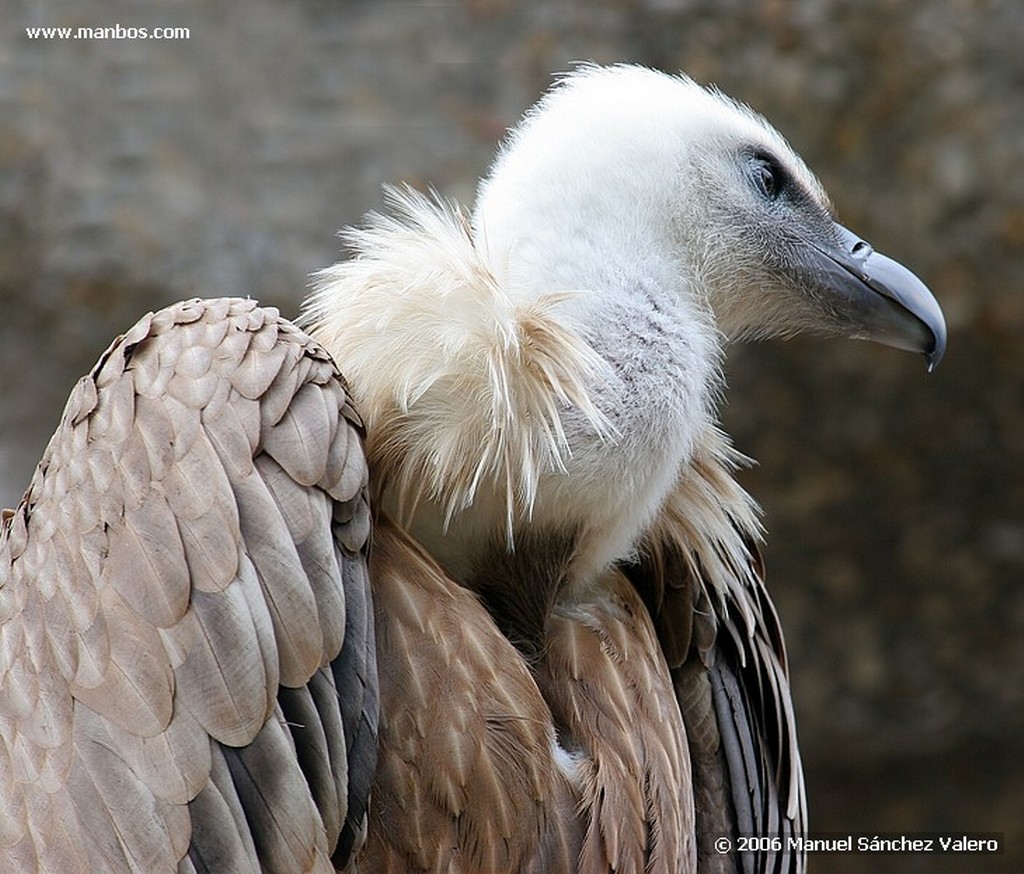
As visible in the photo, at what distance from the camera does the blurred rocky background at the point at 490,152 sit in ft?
11.8

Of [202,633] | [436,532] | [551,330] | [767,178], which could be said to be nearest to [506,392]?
[551,330]

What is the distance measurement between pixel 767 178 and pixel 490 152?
1.76m

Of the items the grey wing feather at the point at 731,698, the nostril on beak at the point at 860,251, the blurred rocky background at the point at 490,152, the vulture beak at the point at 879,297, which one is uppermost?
the blurred rocky background at the point at 490,152

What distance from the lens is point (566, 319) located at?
5.62 feet

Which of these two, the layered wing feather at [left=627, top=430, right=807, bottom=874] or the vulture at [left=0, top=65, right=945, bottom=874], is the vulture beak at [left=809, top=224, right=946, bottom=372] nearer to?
the vulture at [left=0, top=65, right=945, bottom=874]

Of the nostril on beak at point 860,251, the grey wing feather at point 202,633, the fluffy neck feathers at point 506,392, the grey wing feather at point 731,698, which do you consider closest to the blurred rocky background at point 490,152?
the nostril on beak at point 860,251

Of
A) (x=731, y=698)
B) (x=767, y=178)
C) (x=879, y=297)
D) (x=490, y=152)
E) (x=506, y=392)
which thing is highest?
(x=490, y=152)

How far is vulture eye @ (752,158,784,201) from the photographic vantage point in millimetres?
1980

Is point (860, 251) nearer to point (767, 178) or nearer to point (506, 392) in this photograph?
point (767, 178)

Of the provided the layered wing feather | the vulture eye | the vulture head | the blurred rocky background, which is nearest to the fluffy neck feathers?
the vulture head

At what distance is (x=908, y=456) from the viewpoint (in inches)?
152

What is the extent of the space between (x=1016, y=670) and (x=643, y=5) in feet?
6.41

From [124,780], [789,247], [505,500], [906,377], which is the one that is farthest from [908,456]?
[124,780]

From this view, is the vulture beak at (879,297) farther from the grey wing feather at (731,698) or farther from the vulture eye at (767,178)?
the grey wing feather at (731,698)
